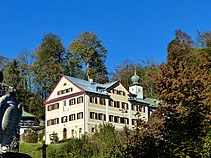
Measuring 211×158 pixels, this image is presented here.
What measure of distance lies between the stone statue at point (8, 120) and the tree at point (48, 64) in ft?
214

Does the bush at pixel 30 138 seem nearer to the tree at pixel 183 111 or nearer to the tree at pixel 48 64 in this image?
the tree at pixel 48 64

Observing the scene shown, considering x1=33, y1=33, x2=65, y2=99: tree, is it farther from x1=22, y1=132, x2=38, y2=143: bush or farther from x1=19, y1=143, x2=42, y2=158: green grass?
x1=19, y1=143, x2=42, y2=158: green grass

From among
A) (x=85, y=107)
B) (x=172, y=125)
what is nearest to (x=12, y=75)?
(x=85, y=107)

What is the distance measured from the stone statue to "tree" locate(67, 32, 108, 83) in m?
64.8

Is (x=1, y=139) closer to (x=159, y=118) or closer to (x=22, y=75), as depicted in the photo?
(x=159, y=118)

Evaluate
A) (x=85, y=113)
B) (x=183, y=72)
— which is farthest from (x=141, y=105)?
(x=183, y=72)

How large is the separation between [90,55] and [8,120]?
65.7 m

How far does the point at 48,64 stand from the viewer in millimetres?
78875

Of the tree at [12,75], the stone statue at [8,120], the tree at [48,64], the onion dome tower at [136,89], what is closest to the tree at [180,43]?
the onion dome tower at [136,89]

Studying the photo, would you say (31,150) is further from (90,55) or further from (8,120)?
(8,120)

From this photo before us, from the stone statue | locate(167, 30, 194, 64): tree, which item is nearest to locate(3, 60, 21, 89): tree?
locate(167, 30, 194, 64): tree

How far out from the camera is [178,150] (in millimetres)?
23719

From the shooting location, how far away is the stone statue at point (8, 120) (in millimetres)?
12227

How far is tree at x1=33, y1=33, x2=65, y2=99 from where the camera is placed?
7812 cm
